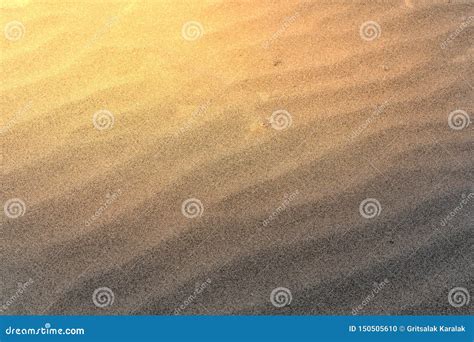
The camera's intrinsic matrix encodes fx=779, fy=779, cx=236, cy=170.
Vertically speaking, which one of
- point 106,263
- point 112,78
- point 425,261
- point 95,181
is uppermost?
point 112,78

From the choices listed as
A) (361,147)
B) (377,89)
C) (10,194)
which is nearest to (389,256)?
(361,147)

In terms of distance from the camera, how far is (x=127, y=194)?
3838 mm

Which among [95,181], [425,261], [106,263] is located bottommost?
[425,261]

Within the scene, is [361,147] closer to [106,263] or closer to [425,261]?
[425,261]

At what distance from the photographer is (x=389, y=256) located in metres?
3.79

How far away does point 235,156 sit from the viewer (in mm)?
3906

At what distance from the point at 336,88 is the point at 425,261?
982 mm

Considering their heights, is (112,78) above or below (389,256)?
above

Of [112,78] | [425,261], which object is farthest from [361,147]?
[112,78]

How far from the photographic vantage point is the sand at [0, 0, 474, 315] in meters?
3.75

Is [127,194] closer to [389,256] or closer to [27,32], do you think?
[27,32]

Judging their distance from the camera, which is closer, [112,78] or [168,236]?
[168,236]

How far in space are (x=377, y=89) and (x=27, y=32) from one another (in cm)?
187

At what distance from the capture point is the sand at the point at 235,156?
3754mm
